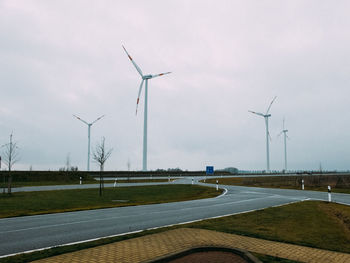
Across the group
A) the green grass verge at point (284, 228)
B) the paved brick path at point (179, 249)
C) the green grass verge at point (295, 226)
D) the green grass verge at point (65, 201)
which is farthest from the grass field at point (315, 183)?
the paved brick path at point (179, 249)

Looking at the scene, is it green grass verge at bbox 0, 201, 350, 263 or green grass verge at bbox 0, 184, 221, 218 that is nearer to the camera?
green grass verge at bbox 0, 201, 350, 263

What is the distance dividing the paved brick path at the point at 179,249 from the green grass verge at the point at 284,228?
0.48 metres

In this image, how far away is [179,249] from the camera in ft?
21.4

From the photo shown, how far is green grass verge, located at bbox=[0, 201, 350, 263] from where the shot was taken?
7.05 m

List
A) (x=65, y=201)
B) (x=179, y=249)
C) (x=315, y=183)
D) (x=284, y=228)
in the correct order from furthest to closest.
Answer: (x=315, y=183)
(x=65, y=201)
(x=284, y=228)
(x=179, y=249)

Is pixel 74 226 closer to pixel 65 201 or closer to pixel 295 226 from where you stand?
pixel 295 226

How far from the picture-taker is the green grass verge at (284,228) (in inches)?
278

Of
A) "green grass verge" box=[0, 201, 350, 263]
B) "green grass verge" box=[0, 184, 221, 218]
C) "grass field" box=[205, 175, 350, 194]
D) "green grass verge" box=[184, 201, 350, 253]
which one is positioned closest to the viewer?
"green grass verge" box=[0, 201, 350, 263]

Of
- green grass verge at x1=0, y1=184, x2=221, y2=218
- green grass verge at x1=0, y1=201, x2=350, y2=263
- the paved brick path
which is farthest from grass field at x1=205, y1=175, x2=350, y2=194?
the paved brick path

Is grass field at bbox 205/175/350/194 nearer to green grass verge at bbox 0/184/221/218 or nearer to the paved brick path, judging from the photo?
green grass verge at bbox 0/184/221/218

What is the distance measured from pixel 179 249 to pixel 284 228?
4.52 meters

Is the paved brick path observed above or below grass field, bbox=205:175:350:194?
above

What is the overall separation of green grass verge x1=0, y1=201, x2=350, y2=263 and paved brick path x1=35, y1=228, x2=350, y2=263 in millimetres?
478

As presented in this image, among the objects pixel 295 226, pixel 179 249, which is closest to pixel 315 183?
pixel 295 226
